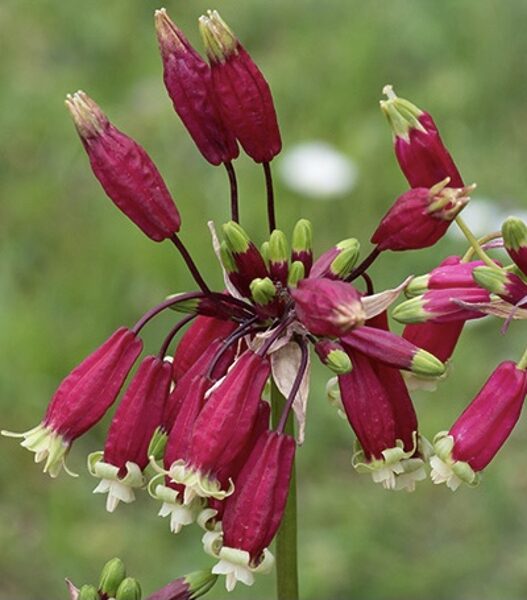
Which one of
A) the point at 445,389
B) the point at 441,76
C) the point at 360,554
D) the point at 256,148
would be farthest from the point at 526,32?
the point at 256,148

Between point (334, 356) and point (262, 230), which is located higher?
point (334, 356)

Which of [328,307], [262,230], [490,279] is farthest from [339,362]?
[262,230]

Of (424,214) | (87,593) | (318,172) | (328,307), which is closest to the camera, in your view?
(328,307)

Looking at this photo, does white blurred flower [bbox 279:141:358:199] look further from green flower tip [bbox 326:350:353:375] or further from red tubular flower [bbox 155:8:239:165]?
green flower tip [bbox 326:350:353:375]

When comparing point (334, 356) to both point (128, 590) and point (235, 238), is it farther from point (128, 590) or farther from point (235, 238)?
point (128, 590)

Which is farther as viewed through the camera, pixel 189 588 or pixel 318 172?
pixel 318 172

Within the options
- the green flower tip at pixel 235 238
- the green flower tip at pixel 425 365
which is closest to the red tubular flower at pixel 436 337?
the green flower tip at pixel 425 365

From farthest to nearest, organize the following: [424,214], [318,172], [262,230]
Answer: [318,172] → [262,230] → [424,214]
